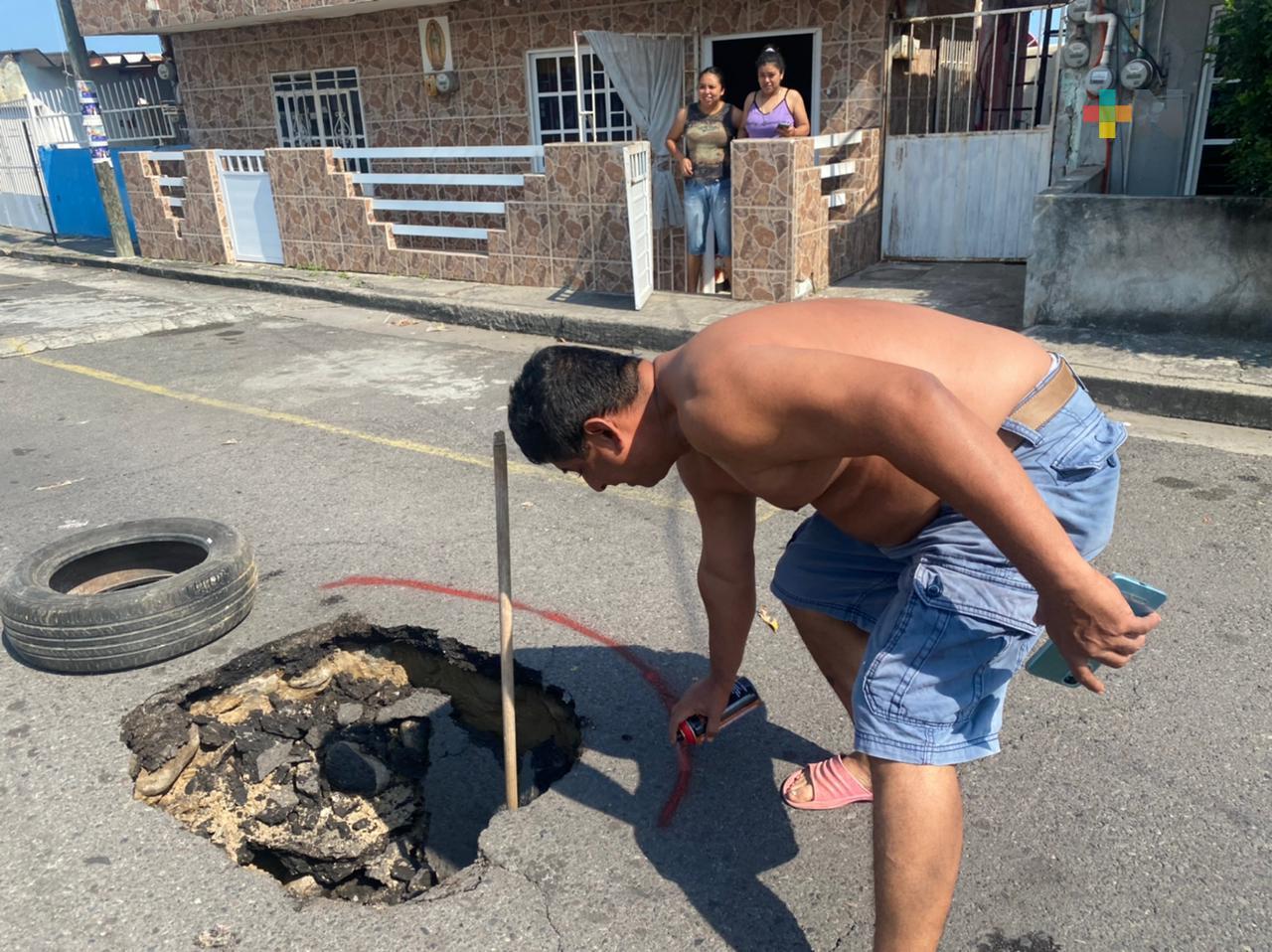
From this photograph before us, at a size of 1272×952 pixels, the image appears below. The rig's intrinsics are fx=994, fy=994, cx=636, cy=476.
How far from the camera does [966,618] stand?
6.32ft

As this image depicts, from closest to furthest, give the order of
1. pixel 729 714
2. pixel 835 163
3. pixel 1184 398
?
pixel 729 714
pixel 1184 398
pixel 835 163

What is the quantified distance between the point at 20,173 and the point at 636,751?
20.8m

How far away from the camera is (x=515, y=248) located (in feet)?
33.2

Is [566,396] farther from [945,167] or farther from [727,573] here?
[945,167]

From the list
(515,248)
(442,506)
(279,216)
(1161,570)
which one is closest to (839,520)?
(1161,570)

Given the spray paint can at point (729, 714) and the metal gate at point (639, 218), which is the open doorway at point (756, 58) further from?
the spray paint can at point (729, 714)

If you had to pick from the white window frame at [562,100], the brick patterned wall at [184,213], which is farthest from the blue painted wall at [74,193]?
the white window frame at [562,100]

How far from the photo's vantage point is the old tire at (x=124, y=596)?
336cm

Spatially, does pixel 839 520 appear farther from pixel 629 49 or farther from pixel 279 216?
pixel 279 216

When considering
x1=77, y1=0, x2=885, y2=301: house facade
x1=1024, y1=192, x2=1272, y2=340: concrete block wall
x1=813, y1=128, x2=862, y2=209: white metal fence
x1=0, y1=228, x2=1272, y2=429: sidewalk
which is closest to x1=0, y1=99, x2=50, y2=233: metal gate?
x1=77, y1=0, x2=885, y2=301: house facade

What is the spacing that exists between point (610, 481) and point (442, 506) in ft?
8.98

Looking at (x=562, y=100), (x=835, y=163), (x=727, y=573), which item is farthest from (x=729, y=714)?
(x=562, y=100)

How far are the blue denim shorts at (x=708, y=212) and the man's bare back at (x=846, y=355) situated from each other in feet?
22.3

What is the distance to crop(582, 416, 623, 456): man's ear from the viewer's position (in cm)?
212
